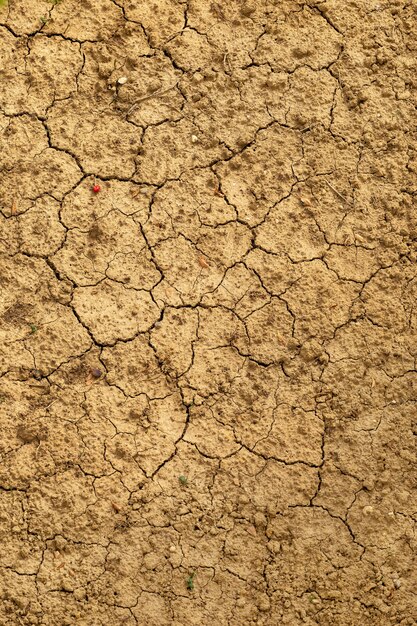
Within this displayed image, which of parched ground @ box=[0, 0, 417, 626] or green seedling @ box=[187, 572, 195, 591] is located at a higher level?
parched ground @ box=[0, 0, 417, 626]

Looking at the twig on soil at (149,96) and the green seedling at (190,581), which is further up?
the twig on soil at (149,96)

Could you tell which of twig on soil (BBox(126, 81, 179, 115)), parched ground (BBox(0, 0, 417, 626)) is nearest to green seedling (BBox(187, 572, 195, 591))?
parched ground (BBox(0, 0, 417, 626))

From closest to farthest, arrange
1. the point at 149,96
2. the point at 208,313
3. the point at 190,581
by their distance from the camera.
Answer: the point at 190,581
the point at 208,313
the point at 149,96

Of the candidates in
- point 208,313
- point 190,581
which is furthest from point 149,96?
point 190,581

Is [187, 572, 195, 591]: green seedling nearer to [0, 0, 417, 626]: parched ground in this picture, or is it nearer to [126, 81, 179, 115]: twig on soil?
[0, 0, 417, 626]: parched ground

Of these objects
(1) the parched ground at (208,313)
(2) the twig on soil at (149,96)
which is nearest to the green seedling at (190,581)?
(1) the parched ground at (208,313)

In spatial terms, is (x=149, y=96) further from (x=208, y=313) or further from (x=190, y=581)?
(x=190, y=581)

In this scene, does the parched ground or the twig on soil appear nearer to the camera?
the parched ground

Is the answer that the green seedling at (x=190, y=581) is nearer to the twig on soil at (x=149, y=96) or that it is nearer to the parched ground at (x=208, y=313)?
the parched ground at (x=208, y=313)
